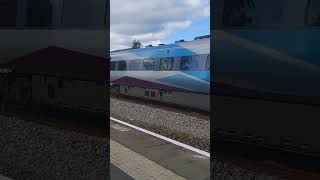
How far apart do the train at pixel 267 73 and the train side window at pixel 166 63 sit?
14.0 metres

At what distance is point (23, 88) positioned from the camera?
6.16 meters

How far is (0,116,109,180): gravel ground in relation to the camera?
5238 mm

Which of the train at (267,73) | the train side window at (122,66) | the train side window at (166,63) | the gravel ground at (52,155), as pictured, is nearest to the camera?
the train at (267,73)

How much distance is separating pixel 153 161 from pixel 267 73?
13.3 feet

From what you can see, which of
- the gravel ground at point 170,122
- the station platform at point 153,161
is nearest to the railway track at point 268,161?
the station platform at point 153,161

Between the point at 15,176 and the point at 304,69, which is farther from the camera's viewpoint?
the point at 15,176

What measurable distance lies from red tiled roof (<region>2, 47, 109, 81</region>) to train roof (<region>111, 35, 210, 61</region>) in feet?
26.4

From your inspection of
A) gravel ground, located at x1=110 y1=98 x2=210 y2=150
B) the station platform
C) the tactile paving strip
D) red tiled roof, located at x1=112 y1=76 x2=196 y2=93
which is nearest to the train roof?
red tiled roof, located at x1=112 y1=76 x2=196 y2=93

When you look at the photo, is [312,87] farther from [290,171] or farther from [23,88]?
[23,88]

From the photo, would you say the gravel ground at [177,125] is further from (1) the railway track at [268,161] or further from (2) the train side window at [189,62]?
(2) the train side window at [189,62]

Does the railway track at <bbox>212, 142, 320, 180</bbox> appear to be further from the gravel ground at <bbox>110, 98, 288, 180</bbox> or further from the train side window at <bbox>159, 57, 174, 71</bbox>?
the train side window at <bbox>159, 57, 174, 71</bbox>

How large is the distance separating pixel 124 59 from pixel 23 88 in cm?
1724

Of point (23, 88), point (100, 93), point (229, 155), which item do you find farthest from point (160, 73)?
point (229, 155)

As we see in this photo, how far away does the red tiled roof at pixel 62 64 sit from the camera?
4.75 meters
